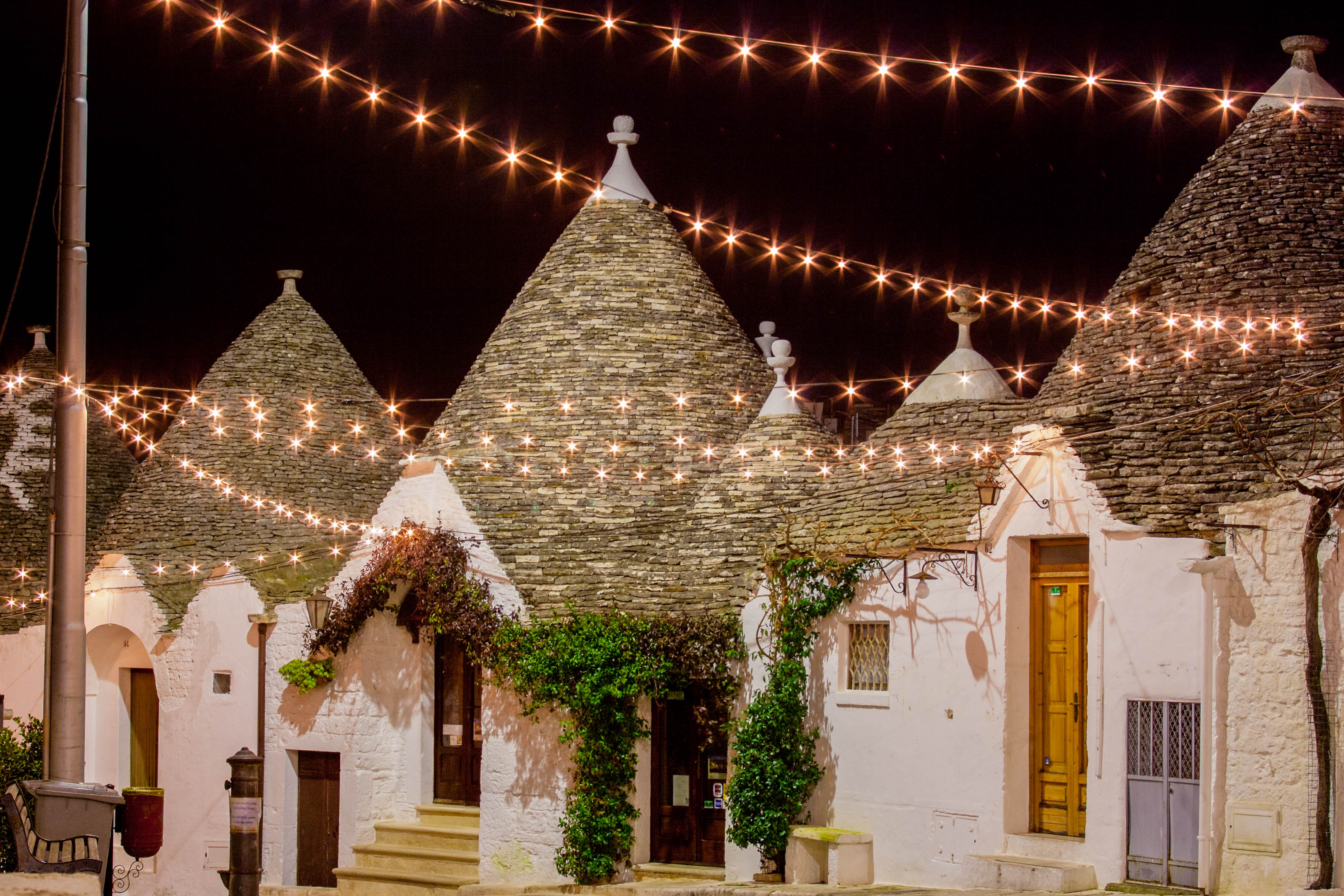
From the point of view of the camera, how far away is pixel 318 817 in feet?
63.9

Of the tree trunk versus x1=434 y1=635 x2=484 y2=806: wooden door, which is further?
x1=434 y1=635 x2=484 y2=806: wooden door

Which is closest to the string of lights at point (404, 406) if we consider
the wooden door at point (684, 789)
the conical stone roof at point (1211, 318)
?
the conical stone roof at point (1211, 318)

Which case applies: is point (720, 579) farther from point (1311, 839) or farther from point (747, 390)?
point (1311, 839)

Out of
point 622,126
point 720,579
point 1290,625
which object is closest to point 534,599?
point 720,579

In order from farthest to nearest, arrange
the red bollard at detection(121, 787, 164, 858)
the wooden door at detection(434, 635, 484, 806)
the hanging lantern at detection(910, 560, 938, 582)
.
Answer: the wooden door at detection(434, 635, 484, 806) → the hanging lantern at detection(910, 560, 938, 582) → the red bollard at detection(121, 787, 164, 858)

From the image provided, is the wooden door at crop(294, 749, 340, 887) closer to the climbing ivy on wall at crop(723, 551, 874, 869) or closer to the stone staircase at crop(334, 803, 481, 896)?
the stone staircase at crop(334, 803, 481, 896)

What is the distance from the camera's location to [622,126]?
21.0 m

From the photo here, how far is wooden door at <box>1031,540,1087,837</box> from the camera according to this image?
13.6 metres

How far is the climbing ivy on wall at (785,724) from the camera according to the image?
1532 cm

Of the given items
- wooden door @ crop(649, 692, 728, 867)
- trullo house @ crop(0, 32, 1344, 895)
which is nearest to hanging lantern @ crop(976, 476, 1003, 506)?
trullo house @ crop(0, 32, 1344, 895)

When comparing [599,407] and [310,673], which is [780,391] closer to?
[599,407]

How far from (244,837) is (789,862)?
5510 mm

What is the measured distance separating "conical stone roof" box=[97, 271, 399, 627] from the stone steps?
33.3 feet

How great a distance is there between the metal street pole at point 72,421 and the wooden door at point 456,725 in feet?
28.6
